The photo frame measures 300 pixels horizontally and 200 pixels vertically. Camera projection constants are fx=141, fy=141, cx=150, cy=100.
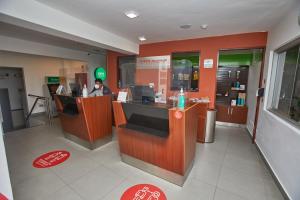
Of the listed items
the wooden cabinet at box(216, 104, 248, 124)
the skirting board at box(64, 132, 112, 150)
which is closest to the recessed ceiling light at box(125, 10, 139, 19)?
the skirting board at box(64, 132, 112, 150)

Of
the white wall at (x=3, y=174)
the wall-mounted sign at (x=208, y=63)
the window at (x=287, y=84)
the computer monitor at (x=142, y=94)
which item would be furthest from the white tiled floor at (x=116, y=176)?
the wall-mounted sign at (x=208, y=63)

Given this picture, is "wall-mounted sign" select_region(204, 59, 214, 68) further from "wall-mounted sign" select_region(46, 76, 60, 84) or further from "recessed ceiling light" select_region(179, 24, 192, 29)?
"wall-mounted sign" select_region(46, 76, 60, 84)

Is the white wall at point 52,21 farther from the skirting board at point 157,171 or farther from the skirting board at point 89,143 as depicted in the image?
the skirting board at point 157,171

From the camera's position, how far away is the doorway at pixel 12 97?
18.5 feet

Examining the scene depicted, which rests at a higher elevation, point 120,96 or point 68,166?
point 120,96

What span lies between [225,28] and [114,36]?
2.79 metres

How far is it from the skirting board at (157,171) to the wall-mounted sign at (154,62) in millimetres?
3025

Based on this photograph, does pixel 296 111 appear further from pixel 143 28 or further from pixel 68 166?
pixel 68 166

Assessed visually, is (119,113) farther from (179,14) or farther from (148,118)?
(179,14)

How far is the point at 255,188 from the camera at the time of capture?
203 centimetres

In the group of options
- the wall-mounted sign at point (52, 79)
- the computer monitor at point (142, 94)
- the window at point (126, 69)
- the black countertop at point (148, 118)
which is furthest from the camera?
the wall-mounted sign at point (52, 79)

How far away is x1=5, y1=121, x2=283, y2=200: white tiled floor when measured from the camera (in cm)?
192

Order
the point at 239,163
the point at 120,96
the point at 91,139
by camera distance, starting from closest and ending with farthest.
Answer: the point at 120,96, the point at 239,163, the point at 91,139

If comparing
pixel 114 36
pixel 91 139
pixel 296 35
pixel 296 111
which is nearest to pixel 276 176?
pixel 296 111
